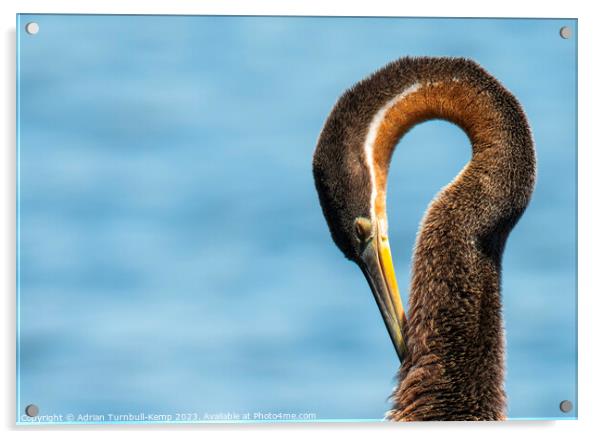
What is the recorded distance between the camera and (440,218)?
145 inches

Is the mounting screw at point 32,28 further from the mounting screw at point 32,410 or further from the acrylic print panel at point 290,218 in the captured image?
the mounting screw at point 32,410

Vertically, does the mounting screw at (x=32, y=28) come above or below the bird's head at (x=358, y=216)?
above

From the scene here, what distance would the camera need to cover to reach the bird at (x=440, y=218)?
11.9 feet

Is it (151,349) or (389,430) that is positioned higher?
(151,349)

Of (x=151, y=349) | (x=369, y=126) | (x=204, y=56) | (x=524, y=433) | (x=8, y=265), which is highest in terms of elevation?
(x=204, y=56)

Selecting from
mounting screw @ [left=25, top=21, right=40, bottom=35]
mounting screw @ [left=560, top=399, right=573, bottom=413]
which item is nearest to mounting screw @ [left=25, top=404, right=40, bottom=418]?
mounting screw @ [left=25, top=21, right=40, bottom=35]

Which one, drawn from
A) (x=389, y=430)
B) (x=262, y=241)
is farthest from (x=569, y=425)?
(x=262, y=241)

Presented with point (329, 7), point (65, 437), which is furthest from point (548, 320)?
point (65, 437)

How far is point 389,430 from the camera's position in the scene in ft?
12.1

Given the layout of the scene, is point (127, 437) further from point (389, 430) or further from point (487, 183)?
point (487, 183)

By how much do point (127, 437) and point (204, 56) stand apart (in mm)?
1481

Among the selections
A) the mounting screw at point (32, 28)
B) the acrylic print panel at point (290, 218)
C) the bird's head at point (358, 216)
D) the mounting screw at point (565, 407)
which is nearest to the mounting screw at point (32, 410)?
the acrylic print panel at point (290, 218)

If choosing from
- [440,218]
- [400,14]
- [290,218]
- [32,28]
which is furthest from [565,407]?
[32,28]

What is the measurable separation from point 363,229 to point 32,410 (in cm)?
141
